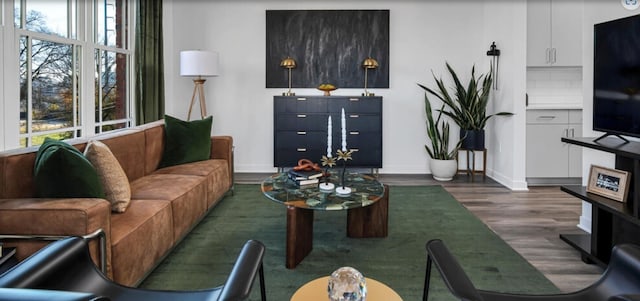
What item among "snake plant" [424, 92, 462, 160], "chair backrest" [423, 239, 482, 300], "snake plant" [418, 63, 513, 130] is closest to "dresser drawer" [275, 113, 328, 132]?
"snake plant" [424, 92, 462, 160]

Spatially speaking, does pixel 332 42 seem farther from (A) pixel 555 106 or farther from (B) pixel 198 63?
(A) pixel 555 106

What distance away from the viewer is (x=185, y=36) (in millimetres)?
6070

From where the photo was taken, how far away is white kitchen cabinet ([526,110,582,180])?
204 inches

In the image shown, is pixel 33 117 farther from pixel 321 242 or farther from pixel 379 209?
pixel 379 209

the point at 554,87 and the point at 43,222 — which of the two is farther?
the point at 554,87

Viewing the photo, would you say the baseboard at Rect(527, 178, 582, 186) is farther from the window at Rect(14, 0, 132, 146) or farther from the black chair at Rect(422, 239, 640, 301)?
the window at Rect(14, 0, 132, 146)

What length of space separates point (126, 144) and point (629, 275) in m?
3.20

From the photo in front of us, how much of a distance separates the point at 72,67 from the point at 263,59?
101 inches

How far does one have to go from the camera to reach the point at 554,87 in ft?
18.5

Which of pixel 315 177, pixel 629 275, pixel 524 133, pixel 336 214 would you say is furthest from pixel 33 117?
pixel 524 133

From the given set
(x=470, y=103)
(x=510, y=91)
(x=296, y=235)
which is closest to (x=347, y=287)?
(x=296, y=235)

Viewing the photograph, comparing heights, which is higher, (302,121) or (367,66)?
(367,66)

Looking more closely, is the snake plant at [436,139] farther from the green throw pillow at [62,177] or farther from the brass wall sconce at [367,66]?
the green throw pillow at [62,177]

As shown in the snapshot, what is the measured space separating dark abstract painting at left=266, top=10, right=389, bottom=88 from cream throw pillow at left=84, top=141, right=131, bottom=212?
376 cm
